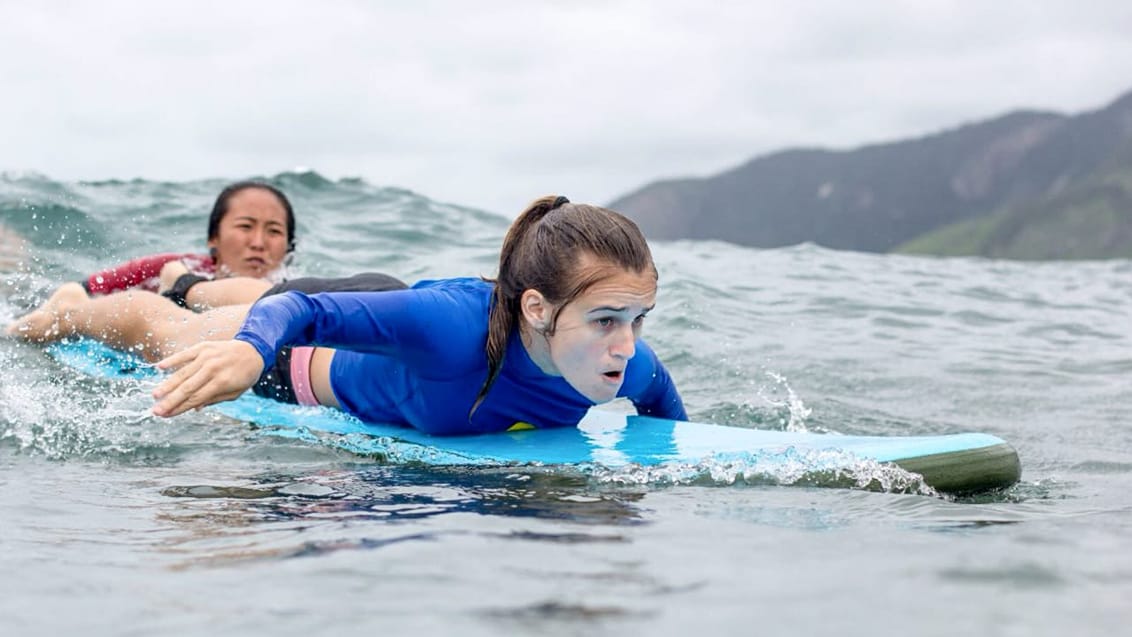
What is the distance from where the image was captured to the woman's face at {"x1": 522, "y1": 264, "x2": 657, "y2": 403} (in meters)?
4.27

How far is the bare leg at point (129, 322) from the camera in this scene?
6102 millimetres

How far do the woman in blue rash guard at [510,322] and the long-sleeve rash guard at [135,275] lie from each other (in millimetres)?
3296

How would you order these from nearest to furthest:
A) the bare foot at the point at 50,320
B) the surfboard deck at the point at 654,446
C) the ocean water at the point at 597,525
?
the ocean water at the point at 597,525, the surfboard deck at the point at 654,446, the bare foot at the point at 50,320

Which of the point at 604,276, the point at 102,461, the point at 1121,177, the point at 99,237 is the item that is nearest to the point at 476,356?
the point at 604,276

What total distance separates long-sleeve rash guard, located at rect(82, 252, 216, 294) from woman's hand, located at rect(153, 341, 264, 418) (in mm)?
4116

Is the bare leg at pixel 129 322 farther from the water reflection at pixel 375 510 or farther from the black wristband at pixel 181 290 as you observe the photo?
the water reflection at pixel 375 510

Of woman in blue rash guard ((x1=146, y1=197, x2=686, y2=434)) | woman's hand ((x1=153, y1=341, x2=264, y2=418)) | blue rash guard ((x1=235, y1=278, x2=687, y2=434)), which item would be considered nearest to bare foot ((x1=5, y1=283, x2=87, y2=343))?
blue rash guard ((x1=235, y1=278, x2=687, y2=434))

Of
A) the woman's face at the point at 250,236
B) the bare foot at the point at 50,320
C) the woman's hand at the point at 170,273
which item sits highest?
the woman's face at the point at 250,236

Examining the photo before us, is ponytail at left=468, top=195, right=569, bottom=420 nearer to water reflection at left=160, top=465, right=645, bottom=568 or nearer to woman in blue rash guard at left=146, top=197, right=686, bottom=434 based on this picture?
woman in blue rash guard at left=146, top=197, right=686, bottom=434

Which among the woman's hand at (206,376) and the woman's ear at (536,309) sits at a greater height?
the woman's ear at (536,309)

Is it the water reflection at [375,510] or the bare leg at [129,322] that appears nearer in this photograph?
the water reflection at [375,510]

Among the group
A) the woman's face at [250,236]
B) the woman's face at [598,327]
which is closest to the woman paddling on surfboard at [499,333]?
the woman's face at [598,327]

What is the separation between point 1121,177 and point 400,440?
297 feet

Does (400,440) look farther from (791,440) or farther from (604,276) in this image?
(791,440)
